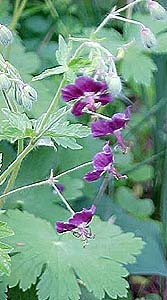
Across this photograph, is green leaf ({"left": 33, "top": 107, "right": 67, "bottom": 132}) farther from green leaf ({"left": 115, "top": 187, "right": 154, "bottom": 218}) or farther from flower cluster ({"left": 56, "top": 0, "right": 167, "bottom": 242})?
green leaf ({"left": 115, "top": 187, "right": 154, "bottom": 218})

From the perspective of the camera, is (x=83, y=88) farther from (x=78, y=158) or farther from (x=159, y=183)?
(x=159, y=183)

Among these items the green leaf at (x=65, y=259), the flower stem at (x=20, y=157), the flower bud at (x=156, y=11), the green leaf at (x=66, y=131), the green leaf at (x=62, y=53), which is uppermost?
the flower bud at (x=156, y=11)

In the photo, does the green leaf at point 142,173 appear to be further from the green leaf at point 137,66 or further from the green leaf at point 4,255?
the green leaf at point 4,255

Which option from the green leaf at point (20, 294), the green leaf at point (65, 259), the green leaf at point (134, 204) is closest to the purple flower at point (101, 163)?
the green leaf at point (65, 259)

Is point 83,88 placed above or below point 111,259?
above

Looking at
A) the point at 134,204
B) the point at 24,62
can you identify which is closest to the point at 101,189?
the point at 134,204

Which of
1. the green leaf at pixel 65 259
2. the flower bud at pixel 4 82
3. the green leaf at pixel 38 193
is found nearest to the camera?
the flower bud at pixel 4 82

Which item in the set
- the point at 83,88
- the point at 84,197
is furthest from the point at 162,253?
the point at 83,88
